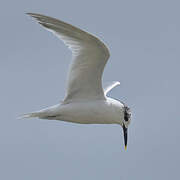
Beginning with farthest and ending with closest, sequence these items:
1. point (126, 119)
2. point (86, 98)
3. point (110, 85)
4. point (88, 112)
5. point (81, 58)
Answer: point (110, 85) → point (126, 119) → point (86, 98) → point (88, 112) → point (81, 58)

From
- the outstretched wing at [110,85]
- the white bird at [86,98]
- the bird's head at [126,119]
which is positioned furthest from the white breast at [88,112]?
the outstretched wing at [110,85]

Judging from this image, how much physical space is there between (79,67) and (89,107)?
88 centimetres

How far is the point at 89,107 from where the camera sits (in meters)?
13.3

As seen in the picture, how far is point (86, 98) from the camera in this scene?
44.3 feet

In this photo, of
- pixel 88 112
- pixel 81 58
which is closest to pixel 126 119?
pixel 88 112

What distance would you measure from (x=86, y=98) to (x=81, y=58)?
1041mm

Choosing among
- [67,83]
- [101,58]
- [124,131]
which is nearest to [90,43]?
[101,58]

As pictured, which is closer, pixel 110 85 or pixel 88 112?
pixel 88 112

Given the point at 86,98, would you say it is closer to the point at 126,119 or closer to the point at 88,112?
the point at 88,112

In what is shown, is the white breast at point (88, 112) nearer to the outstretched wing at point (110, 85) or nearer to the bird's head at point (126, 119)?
the bird's head at point (126, 119)

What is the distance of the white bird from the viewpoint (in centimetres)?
1268

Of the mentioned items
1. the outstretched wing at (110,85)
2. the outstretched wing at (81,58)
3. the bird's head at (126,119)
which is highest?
the outstretched wing at (81,58)

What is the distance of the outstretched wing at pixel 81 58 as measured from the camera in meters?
11.9

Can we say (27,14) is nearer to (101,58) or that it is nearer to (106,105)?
(101,58)
